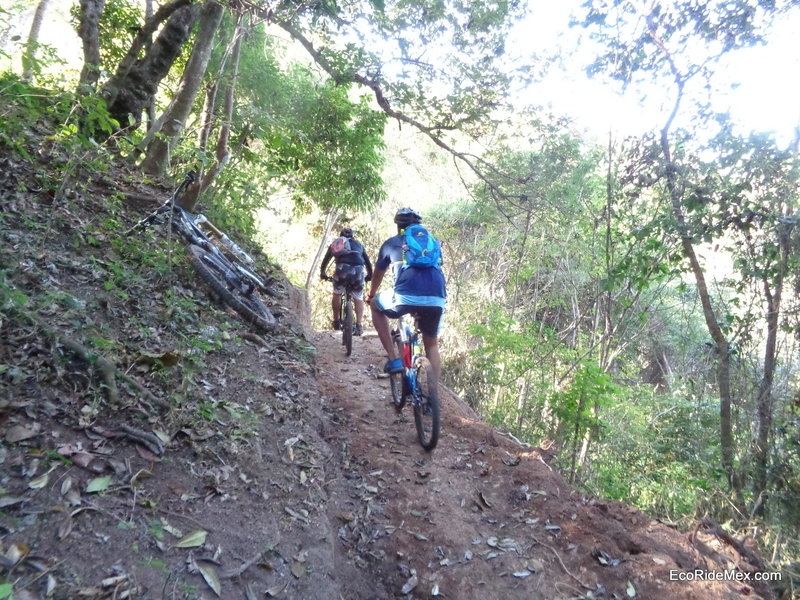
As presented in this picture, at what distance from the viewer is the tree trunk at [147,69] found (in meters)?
7.46

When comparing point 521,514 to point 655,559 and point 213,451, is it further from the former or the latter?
point 213,451

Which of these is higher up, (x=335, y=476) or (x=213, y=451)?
(x=213, y=451)

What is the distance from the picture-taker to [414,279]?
4453mm

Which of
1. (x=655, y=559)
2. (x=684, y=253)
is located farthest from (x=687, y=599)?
(x=684, y=253)

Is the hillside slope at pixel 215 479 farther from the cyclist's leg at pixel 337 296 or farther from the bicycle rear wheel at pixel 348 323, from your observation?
the cyclist's leg at pixel 337 296

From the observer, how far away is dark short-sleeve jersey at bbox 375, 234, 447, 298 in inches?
175

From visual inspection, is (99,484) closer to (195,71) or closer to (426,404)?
(426,404)

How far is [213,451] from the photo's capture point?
10.1ft

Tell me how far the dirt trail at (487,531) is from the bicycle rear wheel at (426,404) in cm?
16

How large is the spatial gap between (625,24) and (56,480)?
276 inches

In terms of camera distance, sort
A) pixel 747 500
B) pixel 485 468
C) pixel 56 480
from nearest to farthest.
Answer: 1. pixel 56 480
2. pixel 485 468
3. pixel 747 500

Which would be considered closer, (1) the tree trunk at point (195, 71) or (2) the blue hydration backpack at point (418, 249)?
(2) the blue hydration backpack at point (418, 249)

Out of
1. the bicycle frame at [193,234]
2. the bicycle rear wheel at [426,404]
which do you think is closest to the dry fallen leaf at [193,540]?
the bicycle rear wheel at [426,404]

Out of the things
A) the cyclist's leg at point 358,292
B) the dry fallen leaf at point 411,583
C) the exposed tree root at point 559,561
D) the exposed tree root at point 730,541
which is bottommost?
the dry fallen leaf at point 411,583
